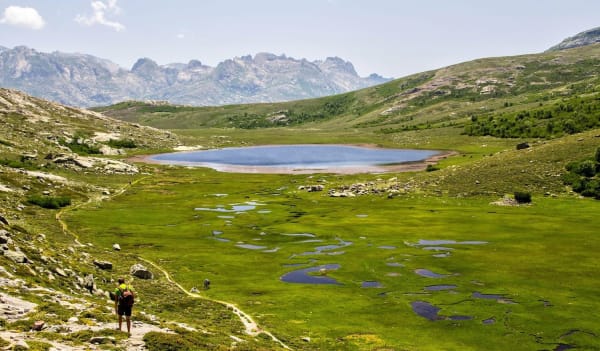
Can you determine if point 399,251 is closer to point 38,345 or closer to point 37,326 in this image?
point 37,326

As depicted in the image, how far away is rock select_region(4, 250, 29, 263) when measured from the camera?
40.4 metres

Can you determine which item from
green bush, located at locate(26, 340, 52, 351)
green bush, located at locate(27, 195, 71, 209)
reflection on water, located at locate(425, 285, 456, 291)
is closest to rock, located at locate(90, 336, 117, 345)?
green bush, located at locate(26, 340, 52, 351)

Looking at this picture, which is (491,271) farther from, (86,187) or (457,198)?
(86,187)

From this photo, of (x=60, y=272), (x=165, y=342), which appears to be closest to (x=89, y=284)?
(x=60, y=272)

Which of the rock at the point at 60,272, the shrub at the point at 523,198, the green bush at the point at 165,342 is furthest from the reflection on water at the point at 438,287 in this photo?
the shrub at the point at 523,198

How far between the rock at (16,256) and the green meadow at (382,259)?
1709 centimetres

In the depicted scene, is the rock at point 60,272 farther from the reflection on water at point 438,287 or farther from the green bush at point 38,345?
the reflection on water at point 438,287

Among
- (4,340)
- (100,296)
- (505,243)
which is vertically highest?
(4,340)

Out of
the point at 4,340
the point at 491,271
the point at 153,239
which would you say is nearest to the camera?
the point at 4,340

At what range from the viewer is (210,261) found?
214 feet

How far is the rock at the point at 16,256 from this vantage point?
40.4 m

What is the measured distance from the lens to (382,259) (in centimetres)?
6550

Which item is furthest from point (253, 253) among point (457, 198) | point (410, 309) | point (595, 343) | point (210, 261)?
point (457, 198)

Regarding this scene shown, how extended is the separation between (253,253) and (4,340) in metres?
46.8
